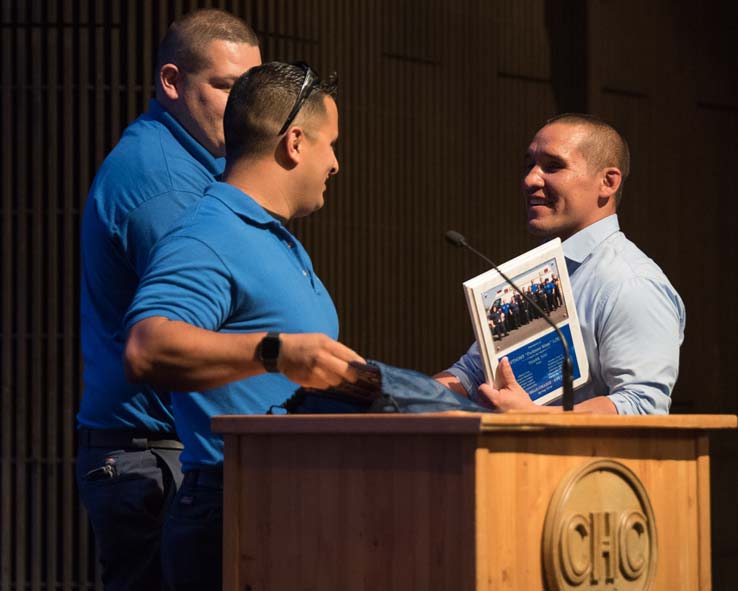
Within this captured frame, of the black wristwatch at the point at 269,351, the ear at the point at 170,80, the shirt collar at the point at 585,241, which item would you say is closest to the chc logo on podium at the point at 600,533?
the black wristwatch at the point at 269,351

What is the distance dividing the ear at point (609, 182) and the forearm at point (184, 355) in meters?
1.35

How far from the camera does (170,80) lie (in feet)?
10.4

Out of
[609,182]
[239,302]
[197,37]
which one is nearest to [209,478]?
[239,302]

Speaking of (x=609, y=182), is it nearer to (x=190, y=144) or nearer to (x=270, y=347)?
(x=190, y=144)

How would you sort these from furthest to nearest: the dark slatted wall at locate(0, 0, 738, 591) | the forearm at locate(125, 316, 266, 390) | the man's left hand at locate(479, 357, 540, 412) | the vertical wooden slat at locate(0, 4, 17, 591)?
the dark slatted wall at locate(0, 0, 738, 591) → the vertical wooden slat at locate(0, 4, 17, 591) → the man's left hand at locate(479, 357, 540, 412) → the forearm at locate(125, 316, 266, 390)

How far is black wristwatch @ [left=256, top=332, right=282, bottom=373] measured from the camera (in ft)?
7.13

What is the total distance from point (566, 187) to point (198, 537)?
1.35 metres

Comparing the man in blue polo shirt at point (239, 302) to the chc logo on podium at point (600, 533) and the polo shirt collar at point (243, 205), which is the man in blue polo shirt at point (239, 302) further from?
the chc logo on podium at point (600, 533)

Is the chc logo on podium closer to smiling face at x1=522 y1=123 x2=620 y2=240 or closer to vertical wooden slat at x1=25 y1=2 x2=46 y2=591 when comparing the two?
smiling face at x1=522 y1=123 x2=620 y2=240

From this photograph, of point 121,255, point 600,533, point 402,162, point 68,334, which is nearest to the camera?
point 600,533

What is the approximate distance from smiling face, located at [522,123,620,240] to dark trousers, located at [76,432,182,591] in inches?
41.3

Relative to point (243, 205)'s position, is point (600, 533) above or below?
below

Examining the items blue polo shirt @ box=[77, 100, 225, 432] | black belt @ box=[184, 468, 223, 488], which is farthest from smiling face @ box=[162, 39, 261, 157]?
black belt @ box=[184, 468, 223, 488]

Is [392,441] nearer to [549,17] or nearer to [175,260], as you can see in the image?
[175,260]
